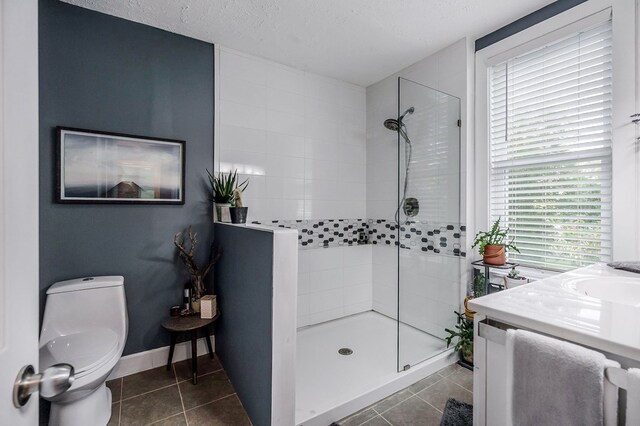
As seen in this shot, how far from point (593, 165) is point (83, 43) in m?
3.33

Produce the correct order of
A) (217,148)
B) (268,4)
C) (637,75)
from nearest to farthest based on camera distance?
(637,75) → (268,4) → (217,148)

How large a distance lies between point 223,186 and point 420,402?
199 centimetres

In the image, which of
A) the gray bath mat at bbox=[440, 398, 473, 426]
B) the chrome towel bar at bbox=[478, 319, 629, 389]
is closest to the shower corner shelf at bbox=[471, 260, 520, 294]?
the gray bath mat at bbox=[440, 398, 473, 426]

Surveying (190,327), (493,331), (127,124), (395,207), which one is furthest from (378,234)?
(127,124)

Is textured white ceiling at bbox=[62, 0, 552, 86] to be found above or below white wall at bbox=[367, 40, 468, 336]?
above

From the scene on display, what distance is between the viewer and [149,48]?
2066 mm

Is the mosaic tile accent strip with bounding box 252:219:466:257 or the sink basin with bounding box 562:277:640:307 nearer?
the sink basin with bounding box 562:277:640:307

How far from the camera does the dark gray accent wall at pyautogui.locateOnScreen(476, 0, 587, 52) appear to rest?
180 cm

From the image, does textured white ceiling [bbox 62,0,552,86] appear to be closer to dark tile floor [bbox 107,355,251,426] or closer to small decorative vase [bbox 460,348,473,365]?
small decorative vase [bbox 460,348,473,365]

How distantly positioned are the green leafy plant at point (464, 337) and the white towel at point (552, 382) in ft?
4.43

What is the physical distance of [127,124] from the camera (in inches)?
78.1

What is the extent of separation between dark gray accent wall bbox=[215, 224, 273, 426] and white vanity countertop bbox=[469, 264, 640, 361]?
0.92 meters
